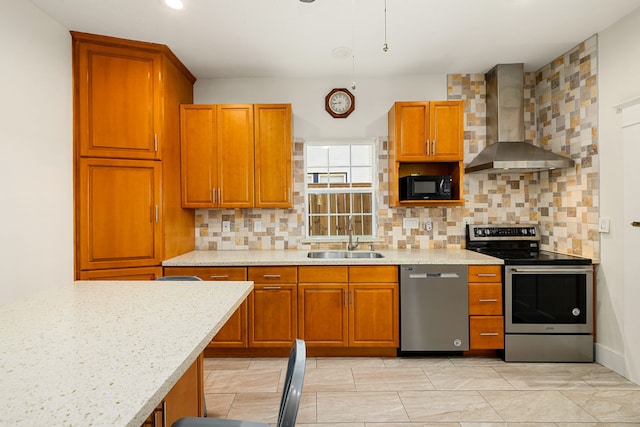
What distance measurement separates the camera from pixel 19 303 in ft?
5.10

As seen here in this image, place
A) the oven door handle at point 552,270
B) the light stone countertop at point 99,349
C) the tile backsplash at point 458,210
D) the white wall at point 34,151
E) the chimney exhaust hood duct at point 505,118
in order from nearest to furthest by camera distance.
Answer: the light stone countertop at point 99,349 → the white wall at point 34,151 → the oven door handle at point 552,270 → the chimney exhaust hood duct at point 505,118 → the tile backsplash at point 458,210

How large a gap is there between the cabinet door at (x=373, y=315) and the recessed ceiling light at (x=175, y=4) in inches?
97.4

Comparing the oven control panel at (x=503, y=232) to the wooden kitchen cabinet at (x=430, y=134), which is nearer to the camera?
the wooden kitchen cabinet at (x=430, y=134)

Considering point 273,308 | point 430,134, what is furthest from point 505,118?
point 273,308

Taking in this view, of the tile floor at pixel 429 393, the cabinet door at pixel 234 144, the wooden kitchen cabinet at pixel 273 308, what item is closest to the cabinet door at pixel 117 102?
the cabinet door at pixel 234 144

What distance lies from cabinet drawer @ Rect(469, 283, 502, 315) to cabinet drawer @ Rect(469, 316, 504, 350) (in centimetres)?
6

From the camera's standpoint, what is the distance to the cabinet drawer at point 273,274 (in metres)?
3.14

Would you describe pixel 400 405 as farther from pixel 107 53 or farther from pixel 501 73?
pixel 107 53

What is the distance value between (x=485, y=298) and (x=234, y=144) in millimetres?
2652

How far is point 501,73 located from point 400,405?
3.10m

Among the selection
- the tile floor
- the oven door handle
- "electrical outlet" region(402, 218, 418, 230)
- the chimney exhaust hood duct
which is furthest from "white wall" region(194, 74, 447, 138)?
the tile floor

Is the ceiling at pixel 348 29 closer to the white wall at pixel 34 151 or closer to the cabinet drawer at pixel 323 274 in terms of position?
the white wall at pixel 34 151

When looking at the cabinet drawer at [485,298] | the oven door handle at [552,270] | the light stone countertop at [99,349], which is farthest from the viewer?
the cabinet drawer at [485,298]

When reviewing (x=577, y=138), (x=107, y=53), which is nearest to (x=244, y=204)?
(x=107, y=53)
